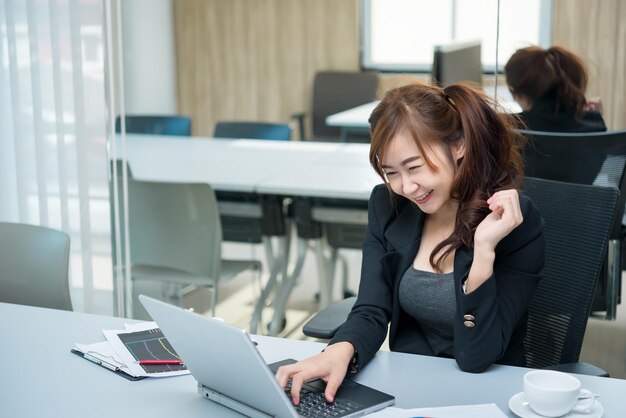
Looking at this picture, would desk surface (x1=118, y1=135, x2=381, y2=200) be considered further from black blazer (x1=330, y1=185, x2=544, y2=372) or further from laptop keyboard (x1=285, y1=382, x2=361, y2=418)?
laptop keyboard (x1=285, y1=382, x2=361, y2=418)

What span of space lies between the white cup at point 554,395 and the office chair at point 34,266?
1.24 meters

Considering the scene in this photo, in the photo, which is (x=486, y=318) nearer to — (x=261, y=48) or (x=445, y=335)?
(x=445, y=335)

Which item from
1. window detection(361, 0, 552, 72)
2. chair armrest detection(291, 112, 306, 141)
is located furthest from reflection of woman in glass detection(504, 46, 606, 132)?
chair armrest detection(291, 112, 306, 141)

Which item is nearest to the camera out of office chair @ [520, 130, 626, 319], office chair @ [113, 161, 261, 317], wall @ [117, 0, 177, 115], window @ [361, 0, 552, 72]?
office chair @ [520, 130, 626, 319]

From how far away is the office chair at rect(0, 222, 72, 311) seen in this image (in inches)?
86.5

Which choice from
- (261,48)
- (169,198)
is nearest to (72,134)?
(169,198)

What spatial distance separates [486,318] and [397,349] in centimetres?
26

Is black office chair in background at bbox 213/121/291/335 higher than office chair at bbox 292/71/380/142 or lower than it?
lower

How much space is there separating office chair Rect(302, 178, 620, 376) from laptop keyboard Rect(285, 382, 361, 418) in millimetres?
351

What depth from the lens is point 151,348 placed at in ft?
5.47

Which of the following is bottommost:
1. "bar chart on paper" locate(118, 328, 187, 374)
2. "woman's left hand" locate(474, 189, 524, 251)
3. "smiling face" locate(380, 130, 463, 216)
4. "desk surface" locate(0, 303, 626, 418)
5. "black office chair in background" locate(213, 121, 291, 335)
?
"black office chair in background" locate(213, 121, 291, 335)

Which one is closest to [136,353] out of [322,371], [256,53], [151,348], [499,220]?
[151,348]

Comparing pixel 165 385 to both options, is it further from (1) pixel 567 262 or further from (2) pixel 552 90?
(2) pixel 552 90

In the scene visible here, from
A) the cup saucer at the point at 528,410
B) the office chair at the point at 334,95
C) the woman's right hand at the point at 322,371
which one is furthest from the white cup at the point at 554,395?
the office chair at the point at 334,95
